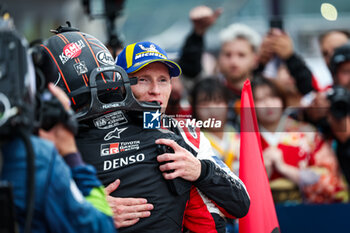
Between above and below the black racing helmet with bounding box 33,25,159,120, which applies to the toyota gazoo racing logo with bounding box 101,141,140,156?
below

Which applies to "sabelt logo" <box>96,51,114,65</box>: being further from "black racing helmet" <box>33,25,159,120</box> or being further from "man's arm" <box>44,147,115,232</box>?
"man's arm" <box>44,147,115,232</box>

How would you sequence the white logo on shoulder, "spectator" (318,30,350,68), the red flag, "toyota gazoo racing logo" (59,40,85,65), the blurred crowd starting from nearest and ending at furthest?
the white logo on shoulder < "toyota gazoo racing logo" (59,40,85,65) < the red flag < the blurred crowd < "spectator" (318,30,350,68)

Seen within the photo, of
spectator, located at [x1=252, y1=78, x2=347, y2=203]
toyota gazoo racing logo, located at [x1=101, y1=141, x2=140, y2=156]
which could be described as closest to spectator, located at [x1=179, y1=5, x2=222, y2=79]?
spectator, located at [x1=252, y1=78, x2=347, y2=203]

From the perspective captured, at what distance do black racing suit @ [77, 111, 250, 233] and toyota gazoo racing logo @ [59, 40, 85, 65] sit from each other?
1.21ft

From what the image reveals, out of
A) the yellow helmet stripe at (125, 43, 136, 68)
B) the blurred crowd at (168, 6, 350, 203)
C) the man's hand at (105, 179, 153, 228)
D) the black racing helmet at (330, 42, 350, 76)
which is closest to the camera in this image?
the man's hand at (105, 179, 153, 228)

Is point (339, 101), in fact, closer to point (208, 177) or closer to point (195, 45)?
point (195, 45)

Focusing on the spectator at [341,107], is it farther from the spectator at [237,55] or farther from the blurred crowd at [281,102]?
the spectator at [237,55]

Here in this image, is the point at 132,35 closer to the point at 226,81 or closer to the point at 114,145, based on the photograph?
the point at 226,81

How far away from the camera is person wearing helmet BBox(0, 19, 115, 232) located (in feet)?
5.68

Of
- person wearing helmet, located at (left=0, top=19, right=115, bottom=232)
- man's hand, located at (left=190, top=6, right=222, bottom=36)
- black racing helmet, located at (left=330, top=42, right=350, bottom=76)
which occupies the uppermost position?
man's hand, located at (left=190, top=6, right=222, bottom=36)

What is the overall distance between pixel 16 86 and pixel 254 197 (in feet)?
5.50

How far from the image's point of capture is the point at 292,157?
463 cm

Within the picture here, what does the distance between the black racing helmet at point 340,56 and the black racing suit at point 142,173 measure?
106 inches

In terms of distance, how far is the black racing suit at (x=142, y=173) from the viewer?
8.22 feet
